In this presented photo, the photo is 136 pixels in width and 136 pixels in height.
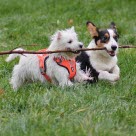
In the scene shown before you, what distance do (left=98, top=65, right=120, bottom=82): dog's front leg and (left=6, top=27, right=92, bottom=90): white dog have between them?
1.05 feet

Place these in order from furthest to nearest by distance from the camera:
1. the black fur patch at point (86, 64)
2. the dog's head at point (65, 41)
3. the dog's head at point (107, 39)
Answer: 1. the black fur patch at point (86, 64)
2. the dog's head at point (107, 39)
3. the dog's head at point (65, 41)

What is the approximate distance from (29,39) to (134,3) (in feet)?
20.6

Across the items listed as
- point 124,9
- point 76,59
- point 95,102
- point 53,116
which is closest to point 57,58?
point 76,59

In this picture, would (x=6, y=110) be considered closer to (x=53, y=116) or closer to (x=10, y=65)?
(x=53, y=116)

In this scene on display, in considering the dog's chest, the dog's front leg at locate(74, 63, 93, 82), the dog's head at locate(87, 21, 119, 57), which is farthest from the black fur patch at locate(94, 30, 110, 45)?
the dog's front leg at locate(74, 63, 93, 82)

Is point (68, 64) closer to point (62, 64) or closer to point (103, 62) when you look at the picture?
point (62, 64)

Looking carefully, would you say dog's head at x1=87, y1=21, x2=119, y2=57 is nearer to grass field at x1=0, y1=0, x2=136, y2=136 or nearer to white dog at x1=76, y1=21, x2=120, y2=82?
white dog at x1=76, y1=21, x2=120, y2=82

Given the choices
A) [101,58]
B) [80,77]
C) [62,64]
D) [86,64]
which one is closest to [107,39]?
[101,58]

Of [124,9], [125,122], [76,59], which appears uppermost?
[124,9]

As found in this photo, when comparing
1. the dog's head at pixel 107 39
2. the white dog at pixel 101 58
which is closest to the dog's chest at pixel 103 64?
the white dog at pixel 101 58

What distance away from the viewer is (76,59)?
8125 millimetres

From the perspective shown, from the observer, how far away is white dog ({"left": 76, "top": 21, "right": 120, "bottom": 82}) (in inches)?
303

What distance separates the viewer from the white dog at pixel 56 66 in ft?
24.0

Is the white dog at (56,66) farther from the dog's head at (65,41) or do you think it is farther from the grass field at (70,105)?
the grass field at (70,105)
